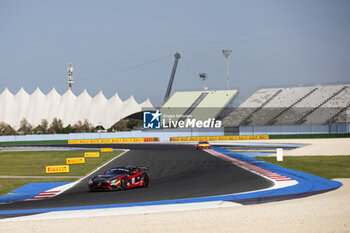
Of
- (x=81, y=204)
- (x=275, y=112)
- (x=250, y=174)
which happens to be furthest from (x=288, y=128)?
(x=81, y=204)

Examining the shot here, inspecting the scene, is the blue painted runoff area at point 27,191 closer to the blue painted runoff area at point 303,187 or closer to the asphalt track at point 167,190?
the asphalt track at point 167,190

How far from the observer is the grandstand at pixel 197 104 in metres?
101

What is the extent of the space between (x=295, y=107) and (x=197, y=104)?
24.2m

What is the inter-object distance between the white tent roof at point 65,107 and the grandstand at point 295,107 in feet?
162

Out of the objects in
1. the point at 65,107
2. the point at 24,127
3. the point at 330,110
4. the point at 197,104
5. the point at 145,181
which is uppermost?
the point at 65,107

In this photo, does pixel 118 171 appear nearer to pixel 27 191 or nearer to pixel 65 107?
pixel 27 191

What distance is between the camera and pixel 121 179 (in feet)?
65.7

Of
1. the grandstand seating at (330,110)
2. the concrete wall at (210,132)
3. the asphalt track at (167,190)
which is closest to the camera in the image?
the asphalt track at (167,190)

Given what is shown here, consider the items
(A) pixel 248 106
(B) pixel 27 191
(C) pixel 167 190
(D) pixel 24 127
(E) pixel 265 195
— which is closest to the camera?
(E) pixel 265 195

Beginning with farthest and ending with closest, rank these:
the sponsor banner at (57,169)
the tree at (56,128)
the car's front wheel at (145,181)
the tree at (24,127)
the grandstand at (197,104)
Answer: the tree at (24,127) → the tree at (56,128) → the grandstand at (197,104) → the sponsor banner at (57,169) → the car's front wheel at (145,181)

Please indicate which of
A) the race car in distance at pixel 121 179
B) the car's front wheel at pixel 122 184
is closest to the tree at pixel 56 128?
the race car in distance at pixel 121 179

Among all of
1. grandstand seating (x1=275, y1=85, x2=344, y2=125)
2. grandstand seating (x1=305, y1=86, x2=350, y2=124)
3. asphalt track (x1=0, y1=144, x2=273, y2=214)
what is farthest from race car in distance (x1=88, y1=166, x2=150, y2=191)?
grandstand seating (x1=275, y1=85, x2=344, y2=125)

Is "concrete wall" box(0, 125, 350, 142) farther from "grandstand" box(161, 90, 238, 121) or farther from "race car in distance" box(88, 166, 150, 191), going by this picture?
"race car in distance" box(88, 166, 150, 191)

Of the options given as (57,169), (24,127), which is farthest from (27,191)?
(24,127)
